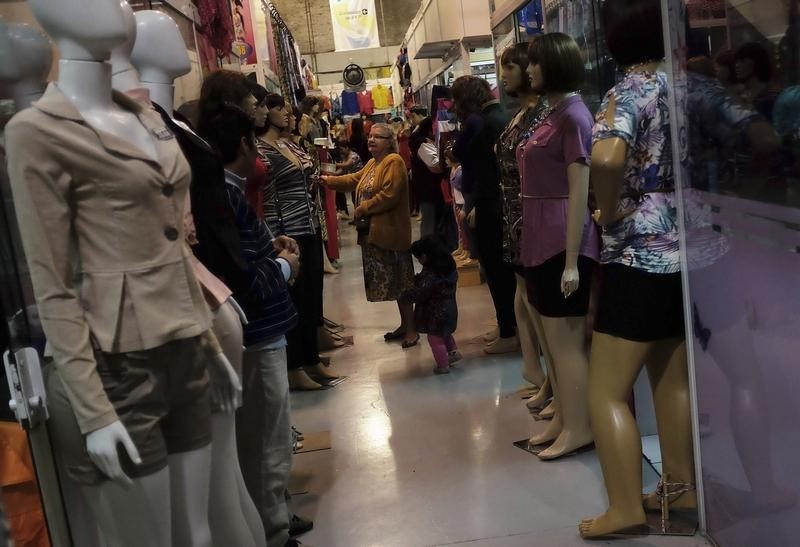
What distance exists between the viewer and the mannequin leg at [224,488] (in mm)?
1678

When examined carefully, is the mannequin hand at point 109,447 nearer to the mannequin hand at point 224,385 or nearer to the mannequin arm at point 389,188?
the mannequin hand at point 224,385

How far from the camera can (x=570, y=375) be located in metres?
2.99

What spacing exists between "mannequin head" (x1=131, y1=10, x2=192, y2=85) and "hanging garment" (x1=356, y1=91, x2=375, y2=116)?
579 inches

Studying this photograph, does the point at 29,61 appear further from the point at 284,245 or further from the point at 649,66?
the point at 649,66

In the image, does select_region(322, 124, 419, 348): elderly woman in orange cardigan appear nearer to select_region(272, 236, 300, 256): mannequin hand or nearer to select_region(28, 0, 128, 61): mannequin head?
select_region(272, 236, 300, 256): mannequin hand

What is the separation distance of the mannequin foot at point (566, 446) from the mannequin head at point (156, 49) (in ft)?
6.60

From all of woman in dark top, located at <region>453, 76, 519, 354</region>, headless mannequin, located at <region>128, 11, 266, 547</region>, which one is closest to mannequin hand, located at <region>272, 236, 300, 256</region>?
headless mannequin, located at <region>128, 11, 266, 547</region>

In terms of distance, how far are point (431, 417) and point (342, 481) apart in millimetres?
730

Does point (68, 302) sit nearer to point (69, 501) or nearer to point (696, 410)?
point (69, 501)

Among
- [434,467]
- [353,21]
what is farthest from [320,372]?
[353,21]

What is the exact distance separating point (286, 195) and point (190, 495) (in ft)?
8.19

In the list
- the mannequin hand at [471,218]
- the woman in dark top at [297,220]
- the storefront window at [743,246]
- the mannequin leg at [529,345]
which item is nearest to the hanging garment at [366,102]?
the mannequin hand at [471,218]

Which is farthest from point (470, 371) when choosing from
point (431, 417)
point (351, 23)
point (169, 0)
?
point (351, 23)

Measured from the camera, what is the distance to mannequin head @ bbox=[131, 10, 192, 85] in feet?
6.12
